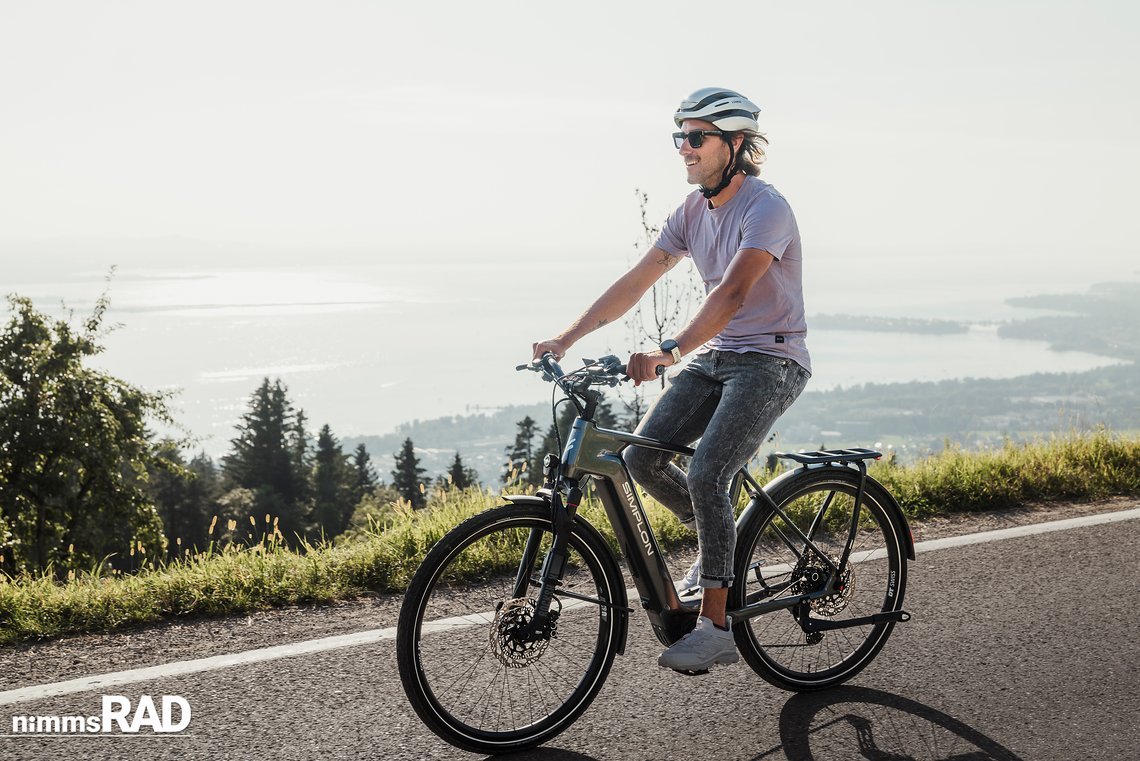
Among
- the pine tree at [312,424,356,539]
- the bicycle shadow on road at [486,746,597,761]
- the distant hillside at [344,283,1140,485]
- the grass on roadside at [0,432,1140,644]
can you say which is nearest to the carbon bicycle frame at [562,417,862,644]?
the bicycle shadow on road at [486,746,597,761]

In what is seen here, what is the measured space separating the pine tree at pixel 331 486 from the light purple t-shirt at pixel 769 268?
6127cm

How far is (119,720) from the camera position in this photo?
334 cm

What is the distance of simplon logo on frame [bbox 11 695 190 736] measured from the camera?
10.7 feet

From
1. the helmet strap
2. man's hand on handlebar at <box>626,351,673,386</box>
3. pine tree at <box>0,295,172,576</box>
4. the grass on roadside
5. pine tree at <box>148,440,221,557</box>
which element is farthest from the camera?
pine tree at <box>148,440,221,557</box>

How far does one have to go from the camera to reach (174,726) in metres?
3.30

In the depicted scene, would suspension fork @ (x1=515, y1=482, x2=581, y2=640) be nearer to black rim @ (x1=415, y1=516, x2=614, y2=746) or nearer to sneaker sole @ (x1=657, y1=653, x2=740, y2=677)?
black rim @ (x1=415, y1=516, x2=614, y2=746)

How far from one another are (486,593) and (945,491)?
364 centimetres

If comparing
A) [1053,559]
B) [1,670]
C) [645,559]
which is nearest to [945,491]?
[1053,559]

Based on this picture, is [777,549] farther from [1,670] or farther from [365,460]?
[365,460]

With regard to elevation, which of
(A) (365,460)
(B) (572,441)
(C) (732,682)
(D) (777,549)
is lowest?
(A) (365,460)

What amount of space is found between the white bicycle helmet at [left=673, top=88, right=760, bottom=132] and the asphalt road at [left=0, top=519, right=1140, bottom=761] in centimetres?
212

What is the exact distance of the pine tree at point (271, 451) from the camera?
66000 mm

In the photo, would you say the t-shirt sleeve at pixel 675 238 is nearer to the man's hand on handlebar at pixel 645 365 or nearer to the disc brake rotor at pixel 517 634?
the man's hand on handlebar at pixel 645 365

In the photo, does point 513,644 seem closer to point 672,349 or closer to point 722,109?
point 672,349
